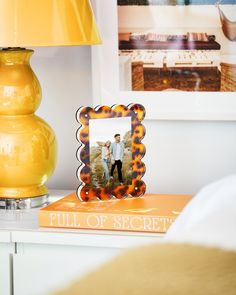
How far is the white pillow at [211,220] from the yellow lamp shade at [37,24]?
76 centimetres

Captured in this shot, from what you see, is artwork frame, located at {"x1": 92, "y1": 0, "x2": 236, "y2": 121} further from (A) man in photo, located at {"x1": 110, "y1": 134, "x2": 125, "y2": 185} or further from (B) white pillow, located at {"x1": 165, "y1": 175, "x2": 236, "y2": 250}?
(B) white pillow, located at {"x1": 165, "y1": 175, "x2": 236, "y2": 250}

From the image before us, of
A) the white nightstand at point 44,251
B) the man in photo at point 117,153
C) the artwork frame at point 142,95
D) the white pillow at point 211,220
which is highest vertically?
the artwork frame at point 142,95

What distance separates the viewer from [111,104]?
6.00ft

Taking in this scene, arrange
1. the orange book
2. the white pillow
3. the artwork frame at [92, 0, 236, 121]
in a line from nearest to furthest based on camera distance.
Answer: the white pillow
the orange book
the artwork frame at [92, 0, 236, 121]

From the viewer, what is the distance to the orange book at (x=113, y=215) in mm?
1516

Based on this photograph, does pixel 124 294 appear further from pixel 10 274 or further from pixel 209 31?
pixel 209 31

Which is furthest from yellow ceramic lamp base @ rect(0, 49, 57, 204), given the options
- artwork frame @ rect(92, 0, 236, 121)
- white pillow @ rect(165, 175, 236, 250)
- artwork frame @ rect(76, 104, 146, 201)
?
white pillow @ rect(165, 175, 236, 250)

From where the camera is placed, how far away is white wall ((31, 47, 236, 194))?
184cm

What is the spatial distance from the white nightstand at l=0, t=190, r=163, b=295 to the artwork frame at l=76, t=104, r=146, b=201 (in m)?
0.14

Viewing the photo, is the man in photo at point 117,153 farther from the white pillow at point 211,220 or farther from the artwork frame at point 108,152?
the white pillow at point 211,220

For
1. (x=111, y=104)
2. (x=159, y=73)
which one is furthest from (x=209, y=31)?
(x=111, y=104)

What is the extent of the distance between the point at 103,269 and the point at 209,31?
53.0 inches

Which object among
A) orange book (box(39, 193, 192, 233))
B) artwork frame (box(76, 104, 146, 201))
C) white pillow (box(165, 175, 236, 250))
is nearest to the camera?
white pillow (box(165, 175, 236, 250))

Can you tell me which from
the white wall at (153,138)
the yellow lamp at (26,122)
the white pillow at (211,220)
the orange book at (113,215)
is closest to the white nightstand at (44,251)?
the orange book at (113,215)
